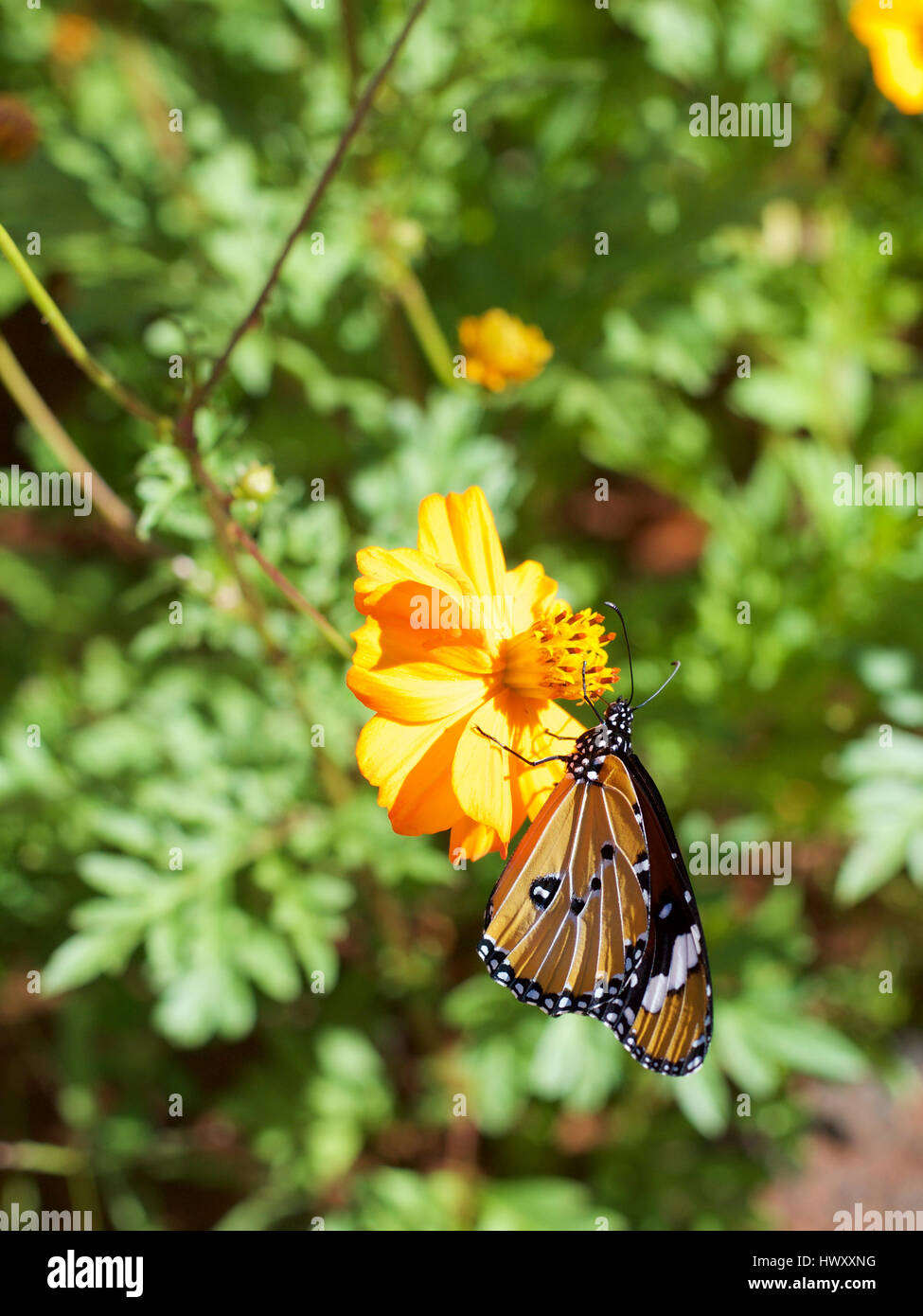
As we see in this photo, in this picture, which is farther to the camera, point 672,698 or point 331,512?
point 672,698

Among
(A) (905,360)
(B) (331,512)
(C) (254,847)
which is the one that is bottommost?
(C) (254,847)

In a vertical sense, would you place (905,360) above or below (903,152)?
below

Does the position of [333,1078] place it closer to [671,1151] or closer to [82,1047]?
[82,1047]

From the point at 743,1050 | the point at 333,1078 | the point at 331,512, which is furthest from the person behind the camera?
the point at 333,1078

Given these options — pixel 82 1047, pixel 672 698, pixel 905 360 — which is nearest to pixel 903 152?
pixel 905 360

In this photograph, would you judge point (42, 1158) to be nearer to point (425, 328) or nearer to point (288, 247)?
point (425, 328)

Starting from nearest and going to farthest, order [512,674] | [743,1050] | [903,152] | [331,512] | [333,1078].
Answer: [512,674]
[331,512]
[743,1050]
[333,1078]
[903,152]
